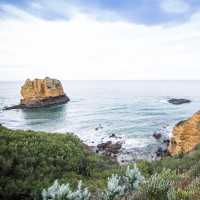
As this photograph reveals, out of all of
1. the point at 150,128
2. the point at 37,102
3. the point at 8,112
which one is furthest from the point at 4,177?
the point at 37,102

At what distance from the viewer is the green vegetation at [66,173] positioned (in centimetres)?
636

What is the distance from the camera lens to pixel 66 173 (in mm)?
11312

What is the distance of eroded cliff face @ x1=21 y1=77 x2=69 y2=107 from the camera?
9000 cm

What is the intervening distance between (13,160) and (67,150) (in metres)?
3.04

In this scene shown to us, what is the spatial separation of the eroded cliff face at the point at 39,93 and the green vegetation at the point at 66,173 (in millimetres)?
75982

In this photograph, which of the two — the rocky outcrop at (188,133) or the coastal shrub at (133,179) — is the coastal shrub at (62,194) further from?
the rocky outcrop at (188,133)

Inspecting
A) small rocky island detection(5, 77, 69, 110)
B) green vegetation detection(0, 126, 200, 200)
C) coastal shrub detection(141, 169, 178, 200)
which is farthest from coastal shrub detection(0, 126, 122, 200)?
small rocky island detection(5, 77, 69, 110)

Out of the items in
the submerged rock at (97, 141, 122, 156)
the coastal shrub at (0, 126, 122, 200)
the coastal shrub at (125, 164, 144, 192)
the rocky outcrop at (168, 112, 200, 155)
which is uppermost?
the coastal shrub at (125, 164, 144, 192)

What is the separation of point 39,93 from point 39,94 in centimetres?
33

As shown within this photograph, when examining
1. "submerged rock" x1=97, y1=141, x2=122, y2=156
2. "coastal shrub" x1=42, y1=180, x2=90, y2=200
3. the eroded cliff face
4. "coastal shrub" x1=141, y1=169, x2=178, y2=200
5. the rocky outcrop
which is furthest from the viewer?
the eroded cliff face

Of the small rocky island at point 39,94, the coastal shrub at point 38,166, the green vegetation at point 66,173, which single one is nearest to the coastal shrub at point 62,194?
the green vegetation at point 66,173

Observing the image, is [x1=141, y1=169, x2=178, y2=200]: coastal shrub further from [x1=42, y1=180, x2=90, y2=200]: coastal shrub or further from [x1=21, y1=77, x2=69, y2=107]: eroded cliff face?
[x1=21, y1=77, x2=69, y2=107]: eroded cliff face

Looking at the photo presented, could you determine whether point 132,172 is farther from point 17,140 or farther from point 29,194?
point 17,140

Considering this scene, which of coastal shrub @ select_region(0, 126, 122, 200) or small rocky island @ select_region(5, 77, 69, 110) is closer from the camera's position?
coastal shrub @ select_region(0, 126, 122, 200)
